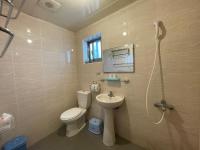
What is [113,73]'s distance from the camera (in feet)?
6.29

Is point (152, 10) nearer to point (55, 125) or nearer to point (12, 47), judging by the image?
point (12, 47)

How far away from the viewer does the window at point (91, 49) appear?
90.8 inches

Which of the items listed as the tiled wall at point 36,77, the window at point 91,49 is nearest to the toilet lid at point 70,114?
the tiled wall at point 36,77

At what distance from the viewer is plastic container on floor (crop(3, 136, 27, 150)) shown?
1.42 metres

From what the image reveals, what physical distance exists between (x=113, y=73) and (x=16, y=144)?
70.2 inches

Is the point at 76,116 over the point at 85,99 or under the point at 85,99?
under

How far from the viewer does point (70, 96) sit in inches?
96.1

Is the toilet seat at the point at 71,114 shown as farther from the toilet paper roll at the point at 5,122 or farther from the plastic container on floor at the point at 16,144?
the toilet paper roll at the point at 5,122

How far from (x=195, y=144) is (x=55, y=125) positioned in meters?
2.24

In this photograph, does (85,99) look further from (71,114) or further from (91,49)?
(91,49)

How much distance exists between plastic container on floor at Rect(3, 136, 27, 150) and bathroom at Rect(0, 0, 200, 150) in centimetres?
7

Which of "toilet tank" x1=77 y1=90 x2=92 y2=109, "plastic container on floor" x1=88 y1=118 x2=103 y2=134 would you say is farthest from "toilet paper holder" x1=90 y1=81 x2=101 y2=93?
"plastic container on floor" x1=88 y1=118 x2=103 y2=134

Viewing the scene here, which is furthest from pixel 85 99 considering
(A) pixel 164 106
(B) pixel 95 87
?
(A) pixel 164 106

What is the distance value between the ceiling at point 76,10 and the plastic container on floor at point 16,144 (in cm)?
195
